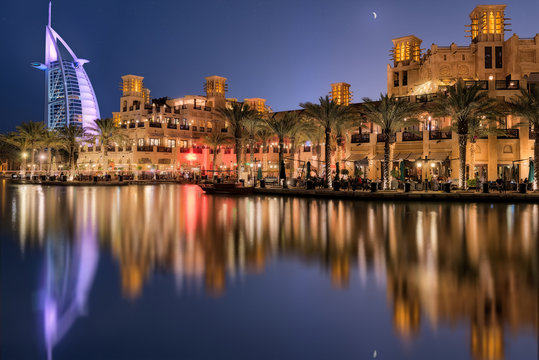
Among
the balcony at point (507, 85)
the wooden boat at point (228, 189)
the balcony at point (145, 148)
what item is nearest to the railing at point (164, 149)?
the balcony at point (145, 148)

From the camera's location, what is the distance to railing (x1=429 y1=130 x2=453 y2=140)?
1745 inches

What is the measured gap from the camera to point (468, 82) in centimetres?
5216

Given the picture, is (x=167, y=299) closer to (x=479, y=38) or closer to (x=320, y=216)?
(x=320, y=216)

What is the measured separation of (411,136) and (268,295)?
43340mm

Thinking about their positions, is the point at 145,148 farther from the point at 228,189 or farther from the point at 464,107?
the point at 464,107

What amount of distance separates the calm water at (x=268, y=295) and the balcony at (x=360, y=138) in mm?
37216

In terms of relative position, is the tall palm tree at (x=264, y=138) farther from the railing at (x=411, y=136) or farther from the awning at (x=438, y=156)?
the awning at (x=438, y=156)

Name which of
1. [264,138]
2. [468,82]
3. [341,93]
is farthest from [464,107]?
[341,93]

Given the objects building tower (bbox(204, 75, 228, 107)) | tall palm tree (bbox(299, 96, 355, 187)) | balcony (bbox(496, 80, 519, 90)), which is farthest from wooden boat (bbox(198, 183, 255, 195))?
building tower (bbox(204, 75, 228, 107))

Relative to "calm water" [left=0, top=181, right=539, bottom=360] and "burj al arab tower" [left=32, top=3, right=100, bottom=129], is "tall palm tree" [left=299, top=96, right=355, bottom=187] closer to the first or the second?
"calm water" [left=0, top=181, right=539, bottom=360]

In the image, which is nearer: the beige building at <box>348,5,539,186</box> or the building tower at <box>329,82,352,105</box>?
the beige building at <box>348,5,539,186</box>

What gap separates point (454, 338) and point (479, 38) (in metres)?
59.2

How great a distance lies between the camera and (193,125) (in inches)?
3177

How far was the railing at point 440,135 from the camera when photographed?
44.3 meters
